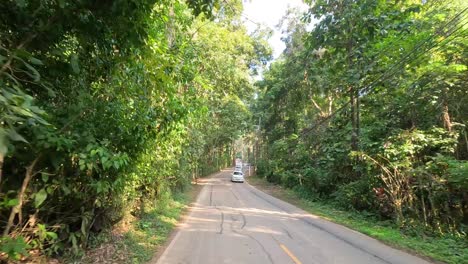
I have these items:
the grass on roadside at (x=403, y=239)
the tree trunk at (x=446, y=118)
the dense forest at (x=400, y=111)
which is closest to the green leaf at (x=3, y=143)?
the grass on roadside at (x=403, y=239)

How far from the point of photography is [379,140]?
15586 millimetres

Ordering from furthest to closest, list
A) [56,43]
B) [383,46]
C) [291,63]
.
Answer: [291,63] → [383,46] → [56,43]

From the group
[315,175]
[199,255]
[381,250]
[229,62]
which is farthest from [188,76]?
[315,175]

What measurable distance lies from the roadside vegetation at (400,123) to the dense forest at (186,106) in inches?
2.9

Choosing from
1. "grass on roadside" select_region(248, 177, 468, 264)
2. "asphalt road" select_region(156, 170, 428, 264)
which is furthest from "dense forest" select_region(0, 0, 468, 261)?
"asphalt road" select_region(156, 170, 428, 264)

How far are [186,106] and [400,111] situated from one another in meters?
11.7

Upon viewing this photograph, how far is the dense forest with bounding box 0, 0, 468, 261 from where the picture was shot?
4484 mm

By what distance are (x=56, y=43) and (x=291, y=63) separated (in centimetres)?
2492

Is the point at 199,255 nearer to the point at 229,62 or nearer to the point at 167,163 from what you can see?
the point at 167,163

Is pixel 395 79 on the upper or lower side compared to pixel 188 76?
upper

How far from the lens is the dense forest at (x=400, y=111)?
12344 mm

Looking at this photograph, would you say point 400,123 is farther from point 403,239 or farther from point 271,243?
point 271,243

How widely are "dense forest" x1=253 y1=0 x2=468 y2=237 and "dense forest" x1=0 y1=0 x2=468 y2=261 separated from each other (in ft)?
0.23

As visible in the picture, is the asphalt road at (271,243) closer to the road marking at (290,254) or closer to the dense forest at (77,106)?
the road marking at (290,254)
